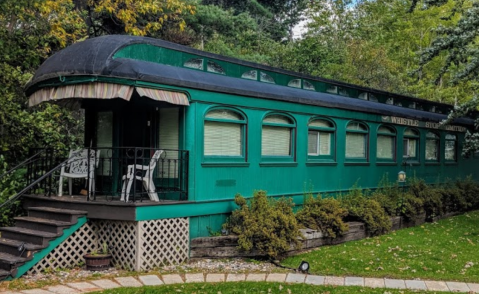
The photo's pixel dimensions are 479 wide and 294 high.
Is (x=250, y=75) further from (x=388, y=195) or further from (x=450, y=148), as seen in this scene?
(x=450, y=148)

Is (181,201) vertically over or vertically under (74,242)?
over

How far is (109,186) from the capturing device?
9.45 metres

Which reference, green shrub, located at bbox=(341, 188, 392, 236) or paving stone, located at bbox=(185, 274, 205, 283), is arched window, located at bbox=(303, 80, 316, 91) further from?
paving stone, located at bbox=(185, 274, 205, 283)

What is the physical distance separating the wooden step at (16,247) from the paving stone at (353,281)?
4.46 meters

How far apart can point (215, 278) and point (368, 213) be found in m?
4.78

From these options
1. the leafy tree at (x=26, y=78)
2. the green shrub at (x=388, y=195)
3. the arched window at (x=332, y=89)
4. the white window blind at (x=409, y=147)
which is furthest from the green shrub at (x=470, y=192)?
the leafy tree at (x=26, y=78)

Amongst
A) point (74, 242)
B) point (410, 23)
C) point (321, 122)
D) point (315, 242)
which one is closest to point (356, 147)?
point (321, 122)

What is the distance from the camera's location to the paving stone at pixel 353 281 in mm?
6750

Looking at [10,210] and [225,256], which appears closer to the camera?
[225,256]

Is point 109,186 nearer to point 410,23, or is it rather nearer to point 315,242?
point 315,242

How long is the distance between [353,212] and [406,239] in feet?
3.99

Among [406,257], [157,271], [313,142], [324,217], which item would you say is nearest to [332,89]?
[313,142]

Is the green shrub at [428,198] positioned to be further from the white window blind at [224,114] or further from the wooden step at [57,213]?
the wooden step at [57,213]

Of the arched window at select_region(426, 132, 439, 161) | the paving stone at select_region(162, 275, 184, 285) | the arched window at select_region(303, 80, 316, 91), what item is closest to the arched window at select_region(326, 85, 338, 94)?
the arched window at select_region(303, 80, 316, 91)
